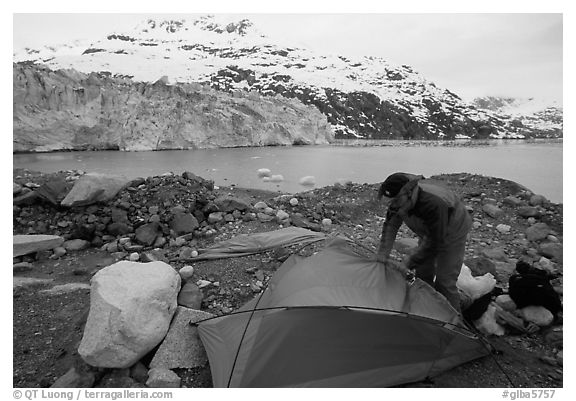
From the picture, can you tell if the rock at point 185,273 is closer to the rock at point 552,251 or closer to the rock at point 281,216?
the rock at point 281,216

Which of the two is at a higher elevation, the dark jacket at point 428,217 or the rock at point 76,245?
the dark jacket at point 428,217

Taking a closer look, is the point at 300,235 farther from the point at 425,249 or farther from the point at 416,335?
the point at 416,335

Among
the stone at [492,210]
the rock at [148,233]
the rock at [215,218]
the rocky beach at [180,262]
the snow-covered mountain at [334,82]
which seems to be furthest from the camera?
the snow-covered mountain at [334,82]

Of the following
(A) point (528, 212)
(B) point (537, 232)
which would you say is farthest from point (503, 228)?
(A) point (528, 212)

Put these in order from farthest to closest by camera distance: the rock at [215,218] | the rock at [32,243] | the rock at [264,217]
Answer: the rock at [264,217] < the rock at [215,218] < the rock at [32,243]

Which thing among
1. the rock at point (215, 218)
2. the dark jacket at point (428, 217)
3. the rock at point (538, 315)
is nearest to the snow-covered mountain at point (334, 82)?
the rock at point (215, 218)

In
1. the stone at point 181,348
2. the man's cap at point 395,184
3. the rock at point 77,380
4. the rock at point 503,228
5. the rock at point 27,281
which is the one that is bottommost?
the rock at point 77,380
